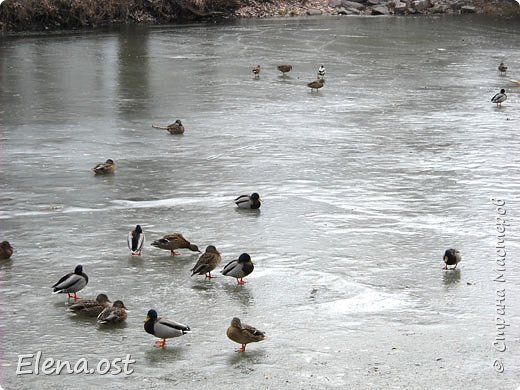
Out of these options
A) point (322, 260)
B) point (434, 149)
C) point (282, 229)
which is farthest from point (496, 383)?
point (434, 149)

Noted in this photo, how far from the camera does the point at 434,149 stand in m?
15.9

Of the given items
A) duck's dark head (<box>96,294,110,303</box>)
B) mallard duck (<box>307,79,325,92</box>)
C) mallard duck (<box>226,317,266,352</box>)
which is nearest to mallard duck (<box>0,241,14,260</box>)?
duck's dark head (<box>96,294,110,303</box>)

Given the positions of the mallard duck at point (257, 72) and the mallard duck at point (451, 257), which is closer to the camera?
the mallard duck at point (451, 257)

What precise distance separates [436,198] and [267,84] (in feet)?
34.3

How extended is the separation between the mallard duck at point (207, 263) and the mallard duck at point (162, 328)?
1562mm

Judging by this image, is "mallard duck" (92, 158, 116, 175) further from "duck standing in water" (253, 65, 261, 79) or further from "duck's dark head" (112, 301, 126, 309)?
"duck standing in water" (253, 65, 261, 79)

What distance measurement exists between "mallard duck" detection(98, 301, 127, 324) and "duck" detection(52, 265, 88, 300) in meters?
0.64

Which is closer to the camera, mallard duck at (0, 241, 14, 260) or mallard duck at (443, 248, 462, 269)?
mallard duck at (443, 248, 462, 269)

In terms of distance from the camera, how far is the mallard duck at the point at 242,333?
7652 millimetres

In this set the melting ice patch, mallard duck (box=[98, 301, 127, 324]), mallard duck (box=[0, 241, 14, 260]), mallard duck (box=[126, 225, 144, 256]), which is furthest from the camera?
mallard duck (box=[126, 225, 144, 256])

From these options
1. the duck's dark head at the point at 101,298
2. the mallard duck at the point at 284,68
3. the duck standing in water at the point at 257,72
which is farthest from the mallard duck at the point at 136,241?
the mallard duck at the point at 284,68

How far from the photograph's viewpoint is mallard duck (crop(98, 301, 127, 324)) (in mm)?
8133

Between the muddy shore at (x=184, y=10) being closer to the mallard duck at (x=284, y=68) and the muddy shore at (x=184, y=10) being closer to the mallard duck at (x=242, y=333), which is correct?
the mallard duck at (x=284, y=68)

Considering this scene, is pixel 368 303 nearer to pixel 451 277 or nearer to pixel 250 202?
pixel 451 277
